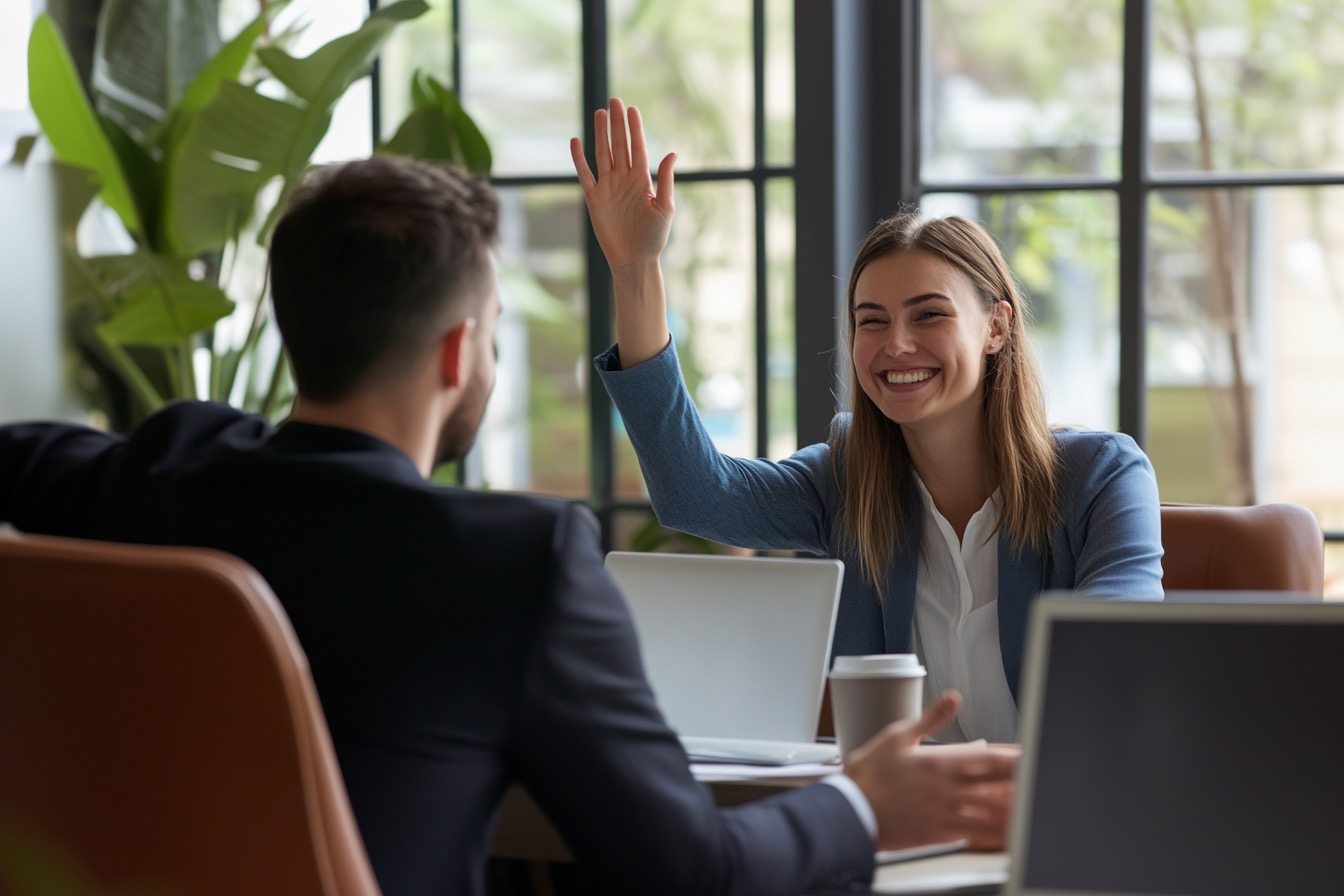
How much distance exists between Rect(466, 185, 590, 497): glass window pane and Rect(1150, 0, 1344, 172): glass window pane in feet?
4.61

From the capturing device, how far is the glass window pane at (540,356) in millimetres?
3705

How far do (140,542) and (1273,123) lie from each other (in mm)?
2790

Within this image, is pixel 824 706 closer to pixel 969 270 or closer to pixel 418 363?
pixel 969 270

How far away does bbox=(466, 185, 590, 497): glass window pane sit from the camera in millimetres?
3705

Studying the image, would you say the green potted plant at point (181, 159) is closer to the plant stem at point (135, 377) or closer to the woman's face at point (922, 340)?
the plant stem at point (135, 377)

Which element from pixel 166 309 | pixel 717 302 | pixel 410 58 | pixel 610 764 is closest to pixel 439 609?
pixel 610 764

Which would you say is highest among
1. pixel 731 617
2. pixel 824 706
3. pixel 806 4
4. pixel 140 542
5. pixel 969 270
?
pixel 806 4

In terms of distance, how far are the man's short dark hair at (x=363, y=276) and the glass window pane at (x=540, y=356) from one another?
2414 mm

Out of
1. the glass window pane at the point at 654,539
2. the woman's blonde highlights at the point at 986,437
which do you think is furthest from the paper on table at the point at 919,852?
the glass window pane at the point at 654,539

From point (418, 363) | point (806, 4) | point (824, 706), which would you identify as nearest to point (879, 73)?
point (806, 4)

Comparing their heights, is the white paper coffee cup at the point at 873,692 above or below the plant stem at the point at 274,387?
below

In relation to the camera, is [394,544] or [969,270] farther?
[969,270]

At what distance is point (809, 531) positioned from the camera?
2.37 meters

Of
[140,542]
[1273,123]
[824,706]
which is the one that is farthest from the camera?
[1273,123]
